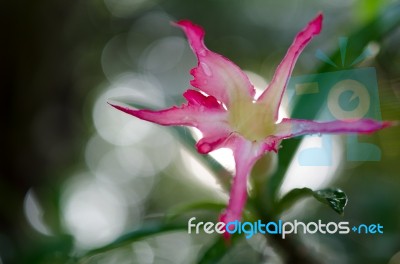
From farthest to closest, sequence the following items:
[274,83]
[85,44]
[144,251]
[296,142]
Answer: [85,44] < [144,251] < [296,142] < [274,83]

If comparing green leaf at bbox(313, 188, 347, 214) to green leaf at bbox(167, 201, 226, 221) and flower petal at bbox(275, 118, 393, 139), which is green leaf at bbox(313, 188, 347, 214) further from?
green leaf at bbox(167, 201, 226, 221)

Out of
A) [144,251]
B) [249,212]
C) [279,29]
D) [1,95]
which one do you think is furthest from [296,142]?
[1,95]

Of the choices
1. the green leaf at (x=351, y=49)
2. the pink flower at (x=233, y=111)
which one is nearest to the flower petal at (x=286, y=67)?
the pink flower at (x=233, y=111)

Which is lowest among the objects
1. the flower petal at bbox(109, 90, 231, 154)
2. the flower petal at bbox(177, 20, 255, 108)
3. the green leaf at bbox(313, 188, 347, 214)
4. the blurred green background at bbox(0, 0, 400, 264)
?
the blurred green background at bbox(0, 0, 400, 264)

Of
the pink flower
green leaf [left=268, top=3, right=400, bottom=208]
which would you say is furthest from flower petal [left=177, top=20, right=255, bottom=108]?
green leaf [left=268, top=3, right=400, bottom=208]

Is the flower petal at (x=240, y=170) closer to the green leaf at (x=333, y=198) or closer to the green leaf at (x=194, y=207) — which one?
the green leaf at (x=333, y=198)

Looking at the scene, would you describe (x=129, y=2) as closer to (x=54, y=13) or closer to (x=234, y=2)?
(x=234, y=2)
